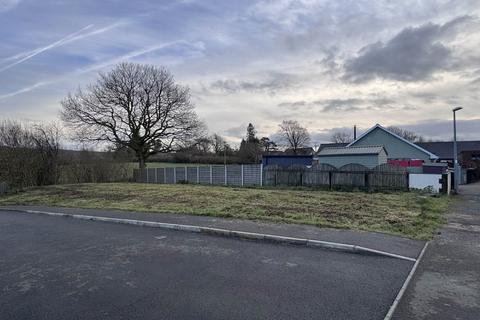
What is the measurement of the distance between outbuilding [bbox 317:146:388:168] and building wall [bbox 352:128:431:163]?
36.3ft

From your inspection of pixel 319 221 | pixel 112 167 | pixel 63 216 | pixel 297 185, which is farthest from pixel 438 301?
pixel 112 167

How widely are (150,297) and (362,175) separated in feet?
60.3

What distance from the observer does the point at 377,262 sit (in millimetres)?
6254

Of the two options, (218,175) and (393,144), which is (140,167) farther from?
(393,144)

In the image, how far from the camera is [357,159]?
1016 inches

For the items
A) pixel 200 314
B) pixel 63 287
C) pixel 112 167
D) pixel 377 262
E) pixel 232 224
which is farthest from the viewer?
pixel 112 167

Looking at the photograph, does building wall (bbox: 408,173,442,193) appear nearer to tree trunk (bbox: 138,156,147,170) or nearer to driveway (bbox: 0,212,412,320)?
driveway (bbox: 0,212,412,320)

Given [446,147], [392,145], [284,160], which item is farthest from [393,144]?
[446,147]

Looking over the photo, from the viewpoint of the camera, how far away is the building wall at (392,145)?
117 feet

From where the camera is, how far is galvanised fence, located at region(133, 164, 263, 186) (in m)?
25.7

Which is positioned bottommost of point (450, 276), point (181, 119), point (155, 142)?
point (450, 276)

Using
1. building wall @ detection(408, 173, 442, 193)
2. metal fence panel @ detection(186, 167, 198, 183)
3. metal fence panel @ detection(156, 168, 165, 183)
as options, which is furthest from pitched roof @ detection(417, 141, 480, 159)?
metal fence panel @ detection(156, 168, 165, 183)

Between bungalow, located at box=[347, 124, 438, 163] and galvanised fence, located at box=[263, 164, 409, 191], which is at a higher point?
bungalow, located at box=[347, 124, 438, 163]

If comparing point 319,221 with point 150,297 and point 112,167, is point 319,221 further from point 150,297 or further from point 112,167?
point 112,167
